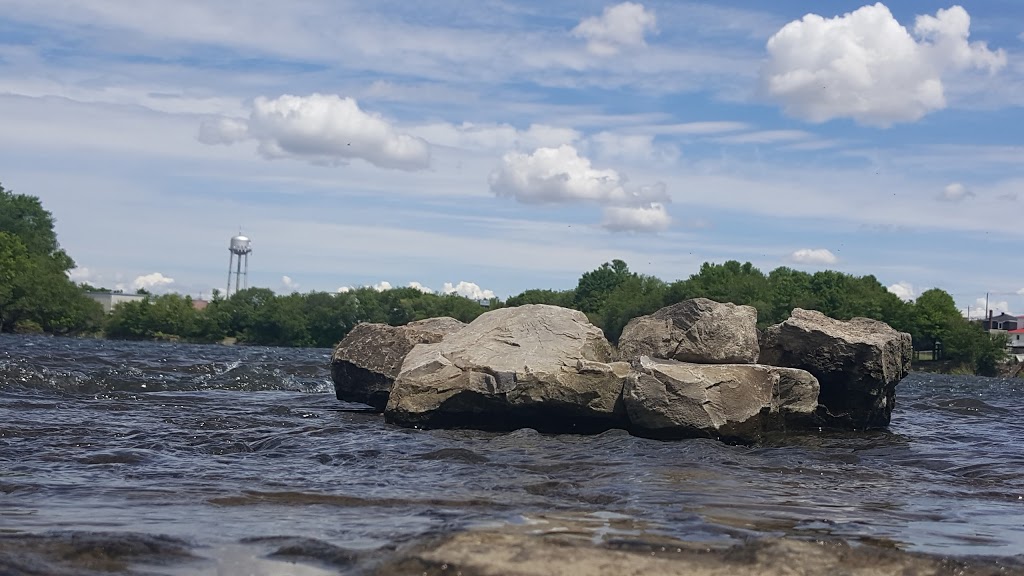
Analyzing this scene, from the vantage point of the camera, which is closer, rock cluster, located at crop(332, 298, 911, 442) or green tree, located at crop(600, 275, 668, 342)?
rock cluster, located at crop(332, 298, 911, 442)

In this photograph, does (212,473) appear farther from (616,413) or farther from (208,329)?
(208,329)

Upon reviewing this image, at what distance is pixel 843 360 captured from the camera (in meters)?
12.9

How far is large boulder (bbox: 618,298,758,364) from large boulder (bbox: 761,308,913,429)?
2.00 ft

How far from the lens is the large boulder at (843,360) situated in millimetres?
12883

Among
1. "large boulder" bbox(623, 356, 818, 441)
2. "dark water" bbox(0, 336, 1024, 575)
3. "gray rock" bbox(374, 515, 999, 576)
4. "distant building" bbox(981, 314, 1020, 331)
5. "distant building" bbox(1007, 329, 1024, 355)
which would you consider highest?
"distant building" bbox(981, 314, 1020, 331)

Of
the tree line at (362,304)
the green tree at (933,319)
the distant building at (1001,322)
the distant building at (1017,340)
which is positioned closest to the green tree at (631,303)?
the tree line at (362,304)

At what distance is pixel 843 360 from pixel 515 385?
14.3 feet

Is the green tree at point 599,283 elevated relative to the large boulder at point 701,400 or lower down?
elevated

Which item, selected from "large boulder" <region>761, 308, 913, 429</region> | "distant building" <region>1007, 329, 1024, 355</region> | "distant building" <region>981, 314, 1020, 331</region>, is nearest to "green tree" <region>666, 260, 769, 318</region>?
"distant building" <region>1007, 329, 1024, 355</region>

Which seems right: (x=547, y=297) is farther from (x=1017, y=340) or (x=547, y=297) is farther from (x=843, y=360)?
(x=843, y=360)

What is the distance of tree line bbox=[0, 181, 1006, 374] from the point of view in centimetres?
7944

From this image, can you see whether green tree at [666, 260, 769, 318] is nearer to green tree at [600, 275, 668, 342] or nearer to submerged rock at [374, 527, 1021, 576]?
green tree at [600, 275, 668, 342]

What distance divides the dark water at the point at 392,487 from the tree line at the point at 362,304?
226 feet

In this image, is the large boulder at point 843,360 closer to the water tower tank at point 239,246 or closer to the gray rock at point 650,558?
the gray rock at point 650,558
